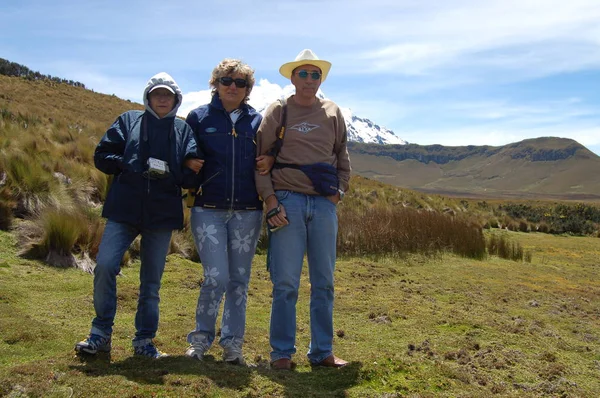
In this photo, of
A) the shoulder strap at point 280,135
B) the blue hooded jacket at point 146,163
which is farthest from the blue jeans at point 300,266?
the blue hooded jacket at point 146,163

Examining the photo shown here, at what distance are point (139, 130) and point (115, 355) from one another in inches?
58.4

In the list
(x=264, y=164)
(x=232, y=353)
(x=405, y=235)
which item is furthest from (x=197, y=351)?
(x=405, y=235)

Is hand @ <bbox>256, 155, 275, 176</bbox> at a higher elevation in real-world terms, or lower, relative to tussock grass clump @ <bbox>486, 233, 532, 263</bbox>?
higher

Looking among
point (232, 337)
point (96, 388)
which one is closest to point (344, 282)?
point (232, 337)

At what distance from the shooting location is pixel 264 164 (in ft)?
12.5

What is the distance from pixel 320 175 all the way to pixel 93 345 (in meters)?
1.83

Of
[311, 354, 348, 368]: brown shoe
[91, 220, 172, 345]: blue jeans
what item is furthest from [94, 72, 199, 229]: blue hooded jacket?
[311, 354, 348, 368]: brown shoe

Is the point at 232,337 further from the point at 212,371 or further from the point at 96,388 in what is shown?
the point at 96,388

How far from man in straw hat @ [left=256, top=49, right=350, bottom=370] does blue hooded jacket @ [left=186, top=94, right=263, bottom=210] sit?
93 mm

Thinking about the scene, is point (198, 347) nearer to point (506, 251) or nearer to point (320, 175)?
point (320, 175)

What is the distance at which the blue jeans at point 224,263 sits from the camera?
3.72 m

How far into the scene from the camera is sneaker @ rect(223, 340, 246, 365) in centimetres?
376

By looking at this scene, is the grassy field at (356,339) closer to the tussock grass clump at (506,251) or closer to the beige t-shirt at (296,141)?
the beige t-shirt at (296,141)

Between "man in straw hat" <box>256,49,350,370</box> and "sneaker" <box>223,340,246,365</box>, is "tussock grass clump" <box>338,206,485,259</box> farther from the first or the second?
"sneaker" <box>223,340,246,365</box>
